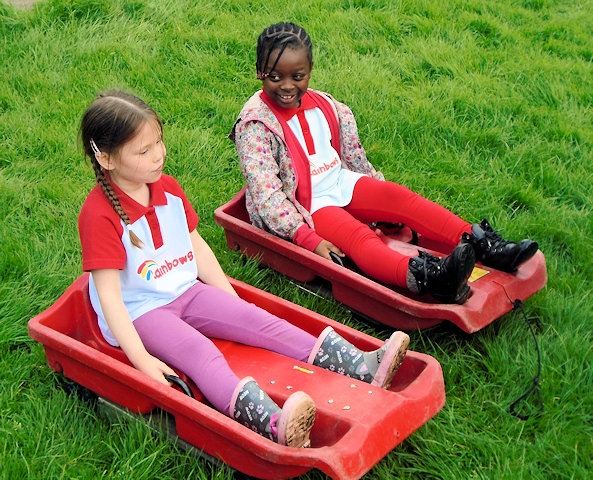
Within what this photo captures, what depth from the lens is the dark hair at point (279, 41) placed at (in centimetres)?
386

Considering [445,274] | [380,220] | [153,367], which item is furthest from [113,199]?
[380,220]

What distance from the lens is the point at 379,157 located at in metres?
5.10

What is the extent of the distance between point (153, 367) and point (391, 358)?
0.85 m

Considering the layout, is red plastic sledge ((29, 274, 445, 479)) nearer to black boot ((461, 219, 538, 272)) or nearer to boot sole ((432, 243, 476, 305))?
boot sole ((432, 243, 476, 305))

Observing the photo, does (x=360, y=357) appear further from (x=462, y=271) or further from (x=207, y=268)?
(x=207, y=268)

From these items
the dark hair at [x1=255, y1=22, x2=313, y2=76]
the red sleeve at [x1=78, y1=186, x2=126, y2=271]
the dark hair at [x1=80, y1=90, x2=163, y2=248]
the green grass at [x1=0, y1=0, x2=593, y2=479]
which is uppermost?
the dark hair at [x1=255, y1=22, x2=313, y2=76]

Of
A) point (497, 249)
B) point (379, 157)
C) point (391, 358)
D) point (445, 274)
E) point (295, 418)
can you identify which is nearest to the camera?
point (295, 418)

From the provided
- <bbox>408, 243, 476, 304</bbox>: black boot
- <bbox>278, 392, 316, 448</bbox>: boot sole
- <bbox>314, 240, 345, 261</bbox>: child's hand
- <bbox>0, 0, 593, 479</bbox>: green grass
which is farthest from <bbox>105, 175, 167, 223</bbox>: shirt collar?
<bbox>408, 243, 476, 304</bbox>: black boot

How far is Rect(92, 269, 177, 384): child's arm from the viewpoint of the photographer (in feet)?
10.1

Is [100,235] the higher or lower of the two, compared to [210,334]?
higher

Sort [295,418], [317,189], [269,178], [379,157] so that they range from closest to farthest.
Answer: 1. [295,418]
2. [269,178]
3. [317,189]
4. [379,157]

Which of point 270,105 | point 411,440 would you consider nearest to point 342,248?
point 270,105

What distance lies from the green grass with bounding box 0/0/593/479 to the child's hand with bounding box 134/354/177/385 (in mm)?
188

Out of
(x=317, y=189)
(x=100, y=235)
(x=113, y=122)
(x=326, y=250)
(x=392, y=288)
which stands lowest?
(x=392, y=288)
